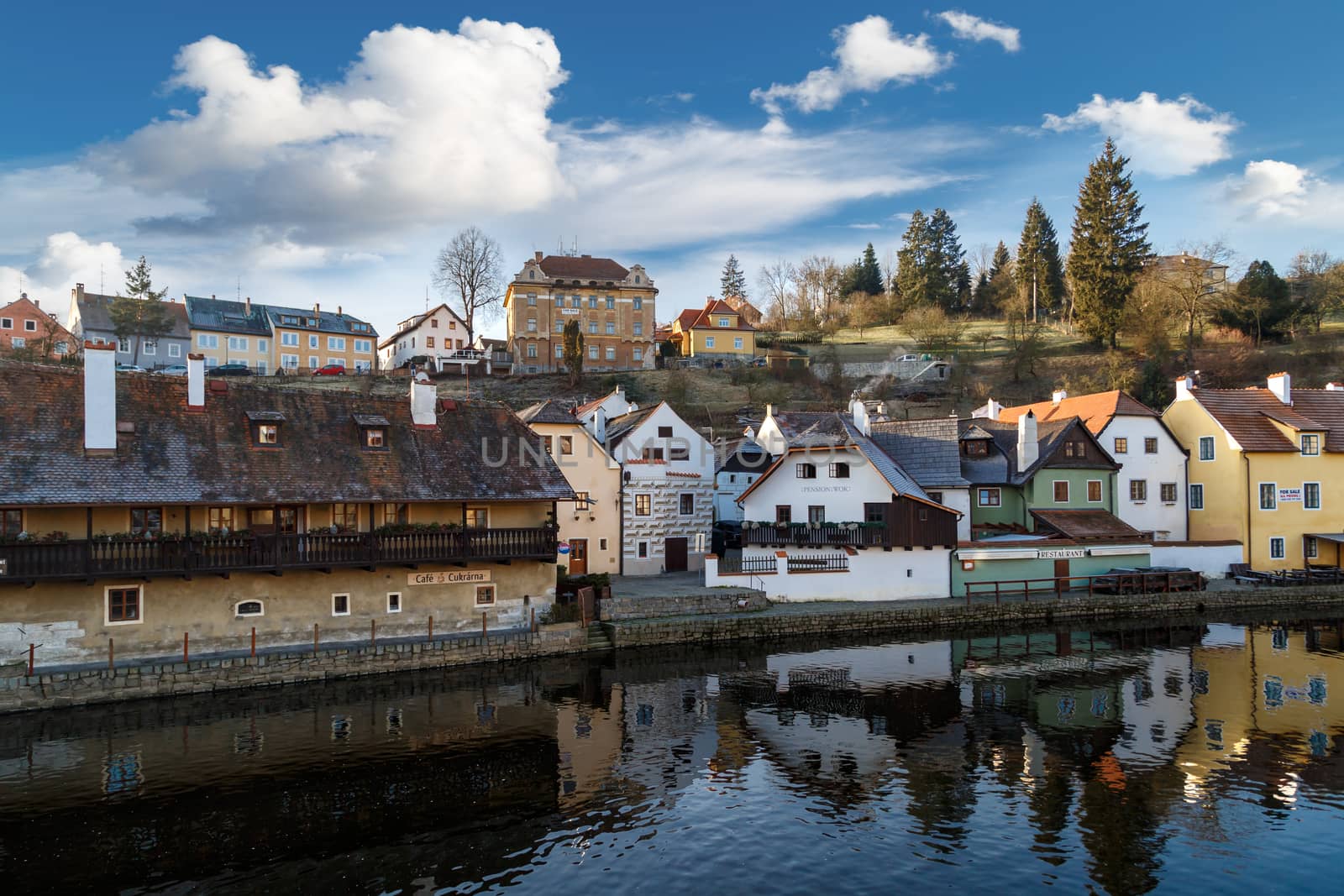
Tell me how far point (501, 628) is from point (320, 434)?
8.54m

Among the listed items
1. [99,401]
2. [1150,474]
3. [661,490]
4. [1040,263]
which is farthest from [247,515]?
[1040,263]

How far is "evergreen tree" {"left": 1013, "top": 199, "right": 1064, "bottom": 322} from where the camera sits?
93.1 metres

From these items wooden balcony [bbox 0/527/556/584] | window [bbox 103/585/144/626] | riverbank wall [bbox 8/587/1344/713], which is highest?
wooden balcony [bbox 0/527/556/584]

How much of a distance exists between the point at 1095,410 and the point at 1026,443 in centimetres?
590

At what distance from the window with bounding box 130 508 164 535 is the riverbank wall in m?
3.50

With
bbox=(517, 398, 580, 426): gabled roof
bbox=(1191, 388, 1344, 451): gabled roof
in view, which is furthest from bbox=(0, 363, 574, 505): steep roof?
bbox=(1191, 388, 1344, 451): gabled roof

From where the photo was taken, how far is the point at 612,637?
89.2 feet

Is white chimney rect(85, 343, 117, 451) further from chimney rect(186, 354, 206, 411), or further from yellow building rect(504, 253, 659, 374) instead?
yellow building rect(504, 253, 659, 374)

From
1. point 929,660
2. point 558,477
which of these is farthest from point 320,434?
point 929,660

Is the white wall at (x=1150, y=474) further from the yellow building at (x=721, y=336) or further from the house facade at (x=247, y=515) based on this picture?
the yellow building at (x=721, y=336)

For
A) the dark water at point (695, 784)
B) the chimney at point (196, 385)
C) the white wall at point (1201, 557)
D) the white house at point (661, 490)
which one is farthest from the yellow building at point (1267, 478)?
the chimney at point (196, 385)

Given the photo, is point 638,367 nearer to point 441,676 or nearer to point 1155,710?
point 441,676

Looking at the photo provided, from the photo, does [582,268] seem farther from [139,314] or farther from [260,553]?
[260,553]

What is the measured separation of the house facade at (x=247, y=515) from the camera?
21.0 metres
